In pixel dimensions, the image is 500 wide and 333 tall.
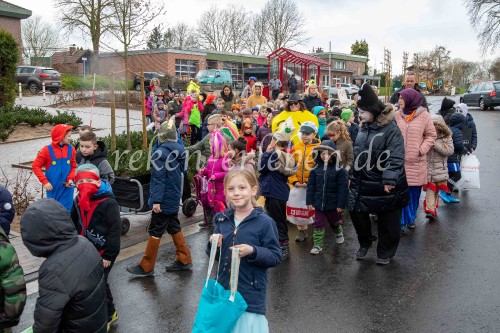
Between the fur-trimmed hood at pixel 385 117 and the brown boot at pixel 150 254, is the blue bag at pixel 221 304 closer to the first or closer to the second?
the brown boot at pixel 150 254

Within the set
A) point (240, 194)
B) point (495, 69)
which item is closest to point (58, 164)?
point (240, 194)

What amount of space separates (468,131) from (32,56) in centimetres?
6189

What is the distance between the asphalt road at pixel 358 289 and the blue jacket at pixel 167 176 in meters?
0.91

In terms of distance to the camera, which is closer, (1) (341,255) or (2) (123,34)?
(1) (341,255)

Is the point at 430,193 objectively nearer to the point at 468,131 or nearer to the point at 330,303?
the point at 468,131

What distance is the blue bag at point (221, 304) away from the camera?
126 inches

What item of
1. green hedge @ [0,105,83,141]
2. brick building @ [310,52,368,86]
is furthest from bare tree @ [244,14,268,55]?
green hedge @ [0,105,83,141]

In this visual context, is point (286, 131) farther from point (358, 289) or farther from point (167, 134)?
point (358, 289)

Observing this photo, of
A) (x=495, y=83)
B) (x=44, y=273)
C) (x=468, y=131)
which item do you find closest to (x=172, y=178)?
(x=44, y=273)

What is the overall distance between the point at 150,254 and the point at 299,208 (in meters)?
2.38

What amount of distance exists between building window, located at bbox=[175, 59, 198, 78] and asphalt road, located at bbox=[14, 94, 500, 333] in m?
43.7

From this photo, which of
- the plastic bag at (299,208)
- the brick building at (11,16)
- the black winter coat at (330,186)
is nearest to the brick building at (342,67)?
the brick building at (11,16)

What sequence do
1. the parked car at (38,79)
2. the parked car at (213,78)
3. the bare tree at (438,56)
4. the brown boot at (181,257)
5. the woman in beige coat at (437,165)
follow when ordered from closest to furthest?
the brown boot at (181,257), the woman in beige coat at (437,165), the parked car at (38,79), the parked car at (213,78), the bare tree at (438,56)

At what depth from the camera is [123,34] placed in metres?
11.0
